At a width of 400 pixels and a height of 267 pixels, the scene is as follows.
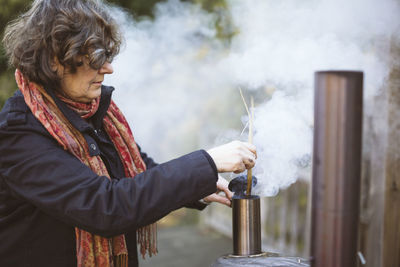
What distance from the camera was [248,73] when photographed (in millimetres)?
2873

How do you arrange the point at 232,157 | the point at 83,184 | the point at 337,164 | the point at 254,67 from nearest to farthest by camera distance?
the point at 337,164
the point at 83,184
the point at 232,157
the point at 254,67

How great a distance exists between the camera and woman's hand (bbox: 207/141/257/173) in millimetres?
1494

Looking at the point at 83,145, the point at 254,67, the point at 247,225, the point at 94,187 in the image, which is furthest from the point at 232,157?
the point at 254,67

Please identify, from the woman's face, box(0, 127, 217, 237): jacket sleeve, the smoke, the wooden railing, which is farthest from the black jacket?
the wooden railing

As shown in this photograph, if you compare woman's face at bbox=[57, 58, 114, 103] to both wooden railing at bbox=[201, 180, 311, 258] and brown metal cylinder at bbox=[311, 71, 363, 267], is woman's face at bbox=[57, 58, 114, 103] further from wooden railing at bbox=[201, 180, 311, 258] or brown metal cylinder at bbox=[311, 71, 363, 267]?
wooden railing at bbox=[201, 180, 311, 258]

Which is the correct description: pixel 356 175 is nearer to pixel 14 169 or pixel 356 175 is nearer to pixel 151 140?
pixel 14 169

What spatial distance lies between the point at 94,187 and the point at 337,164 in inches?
33.0

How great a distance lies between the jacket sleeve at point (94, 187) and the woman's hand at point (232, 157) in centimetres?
6

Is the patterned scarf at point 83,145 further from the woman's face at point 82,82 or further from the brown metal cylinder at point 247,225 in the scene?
the brown metal cylinder at point 247,225

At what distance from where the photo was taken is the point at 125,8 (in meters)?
4.30

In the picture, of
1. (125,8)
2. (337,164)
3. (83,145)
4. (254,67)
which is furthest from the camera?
(125,8)

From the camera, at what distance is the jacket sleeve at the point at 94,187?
4.51ft

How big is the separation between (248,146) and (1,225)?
3.55 feet

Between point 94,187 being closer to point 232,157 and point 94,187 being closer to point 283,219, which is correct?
point 232,157
